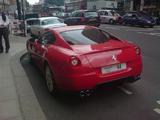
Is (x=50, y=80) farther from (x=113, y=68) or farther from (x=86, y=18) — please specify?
(x=86, y=18)

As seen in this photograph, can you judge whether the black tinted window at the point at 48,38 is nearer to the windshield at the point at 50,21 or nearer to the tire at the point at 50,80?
the tire at the point at 50,80

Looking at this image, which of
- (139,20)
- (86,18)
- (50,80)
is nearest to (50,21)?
(86,18)

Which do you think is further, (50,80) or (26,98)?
(50,80)

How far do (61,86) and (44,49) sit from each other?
56.6 inches

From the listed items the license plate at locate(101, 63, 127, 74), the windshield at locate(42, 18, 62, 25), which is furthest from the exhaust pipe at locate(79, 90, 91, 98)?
the windshield at locate(42, 18, 62, 25)

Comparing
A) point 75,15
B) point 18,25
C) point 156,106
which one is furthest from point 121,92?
point 75,15

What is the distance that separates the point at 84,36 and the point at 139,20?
23393mm

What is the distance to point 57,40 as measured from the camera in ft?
20.5

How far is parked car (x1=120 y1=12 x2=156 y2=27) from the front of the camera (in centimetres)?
2793

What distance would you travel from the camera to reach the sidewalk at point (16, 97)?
194 inches

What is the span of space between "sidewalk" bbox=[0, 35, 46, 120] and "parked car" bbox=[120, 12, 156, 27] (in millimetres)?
21453

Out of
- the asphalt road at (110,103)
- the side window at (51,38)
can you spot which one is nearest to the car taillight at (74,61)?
the asphalt road at (110,103)

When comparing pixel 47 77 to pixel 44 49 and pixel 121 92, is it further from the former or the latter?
pixel 121 92

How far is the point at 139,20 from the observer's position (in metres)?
28.7
